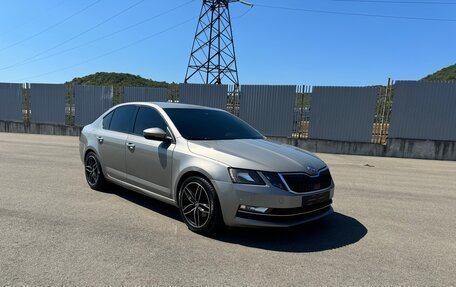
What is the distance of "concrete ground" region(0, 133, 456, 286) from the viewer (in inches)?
129

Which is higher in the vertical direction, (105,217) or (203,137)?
(203,137)

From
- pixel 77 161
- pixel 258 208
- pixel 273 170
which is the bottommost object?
pixel 77 161

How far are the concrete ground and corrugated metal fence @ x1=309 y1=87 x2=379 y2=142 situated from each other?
26.6 ft

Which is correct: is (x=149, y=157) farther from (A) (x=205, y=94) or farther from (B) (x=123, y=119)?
(A) (x=205, y=94)

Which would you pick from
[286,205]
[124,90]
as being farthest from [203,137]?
[124,90]

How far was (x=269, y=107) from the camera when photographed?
50.9 feet

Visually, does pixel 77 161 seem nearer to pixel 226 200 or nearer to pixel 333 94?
pixel 226 200

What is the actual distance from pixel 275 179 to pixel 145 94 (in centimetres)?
1503

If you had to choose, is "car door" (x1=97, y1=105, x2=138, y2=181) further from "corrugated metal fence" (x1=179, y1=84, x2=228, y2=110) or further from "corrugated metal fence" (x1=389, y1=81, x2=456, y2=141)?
"corrugated metal fence" (x1=389, y1=81, x2=456, y2=141)

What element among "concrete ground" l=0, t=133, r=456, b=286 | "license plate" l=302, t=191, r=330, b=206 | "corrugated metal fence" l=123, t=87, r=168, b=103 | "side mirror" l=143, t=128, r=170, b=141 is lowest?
"concrete ground" l=0, t=133, r=456, b=286

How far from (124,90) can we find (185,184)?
15109 mm

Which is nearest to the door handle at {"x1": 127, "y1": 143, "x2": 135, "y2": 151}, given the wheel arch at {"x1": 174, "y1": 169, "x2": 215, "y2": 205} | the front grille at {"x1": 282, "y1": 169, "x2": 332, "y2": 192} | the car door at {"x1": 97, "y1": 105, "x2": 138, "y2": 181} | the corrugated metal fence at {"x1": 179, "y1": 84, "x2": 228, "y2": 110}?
the car door at {"x1": 97, "y1": 105, "x2": 138, "y2": 181}

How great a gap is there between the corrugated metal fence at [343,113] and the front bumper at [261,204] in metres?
11.2

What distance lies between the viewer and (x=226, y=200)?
12.9 ft
